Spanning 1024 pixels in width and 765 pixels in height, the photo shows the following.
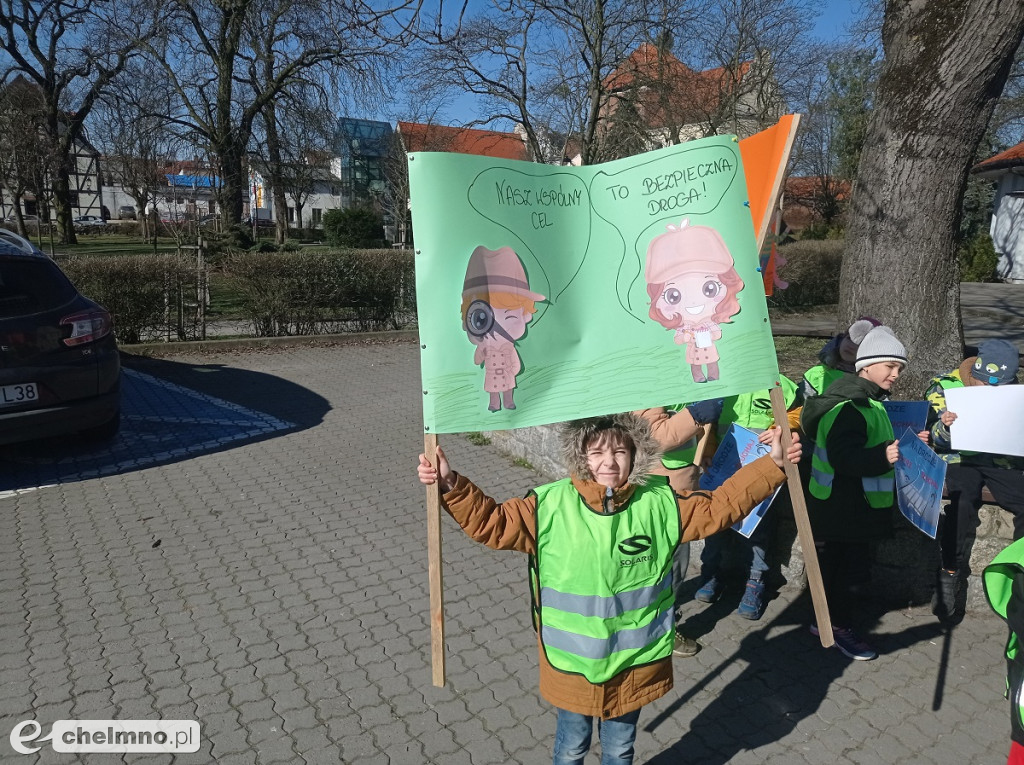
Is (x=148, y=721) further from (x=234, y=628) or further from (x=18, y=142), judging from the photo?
(x=18, y=142)

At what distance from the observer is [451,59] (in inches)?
683

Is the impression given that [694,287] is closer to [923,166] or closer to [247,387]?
[923,166]

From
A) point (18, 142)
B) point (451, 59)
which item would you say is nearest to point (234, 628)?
point (451, 59)

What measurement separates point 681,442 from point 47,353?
16.8 ft

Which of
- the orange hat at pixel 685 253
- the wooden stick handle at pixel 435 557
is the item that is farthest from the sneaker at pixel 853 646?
the wooden stick handle at pixel 435 557

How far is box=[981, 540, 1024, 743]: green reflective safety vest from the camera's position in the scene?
7.09 ft

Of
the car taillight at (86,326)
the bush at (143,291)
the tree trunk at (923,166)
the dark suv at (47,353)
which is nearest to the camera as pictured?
the tree trunk at (923,166)

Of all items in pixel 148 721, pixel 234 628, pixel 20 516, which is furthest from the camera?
pixel 20 516

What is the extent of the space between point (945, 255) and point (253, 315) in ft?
33.0

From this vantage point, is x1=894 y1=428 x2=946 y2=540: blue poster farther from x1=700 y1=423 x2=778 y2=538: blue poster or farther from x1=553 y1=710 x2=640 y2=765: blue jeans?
x1=553 y1=710 x2=640 y2=765: blue jeans

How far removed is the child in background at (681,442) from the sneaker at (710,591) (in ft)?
1.16

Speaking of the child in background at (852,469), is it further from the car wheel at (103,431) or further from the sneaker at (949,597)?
the car wheel at (103,431)

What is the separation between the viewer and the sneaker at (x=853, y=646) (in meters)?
3.87

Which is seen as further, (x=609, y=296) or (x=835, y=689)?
(x=835, y=689)
